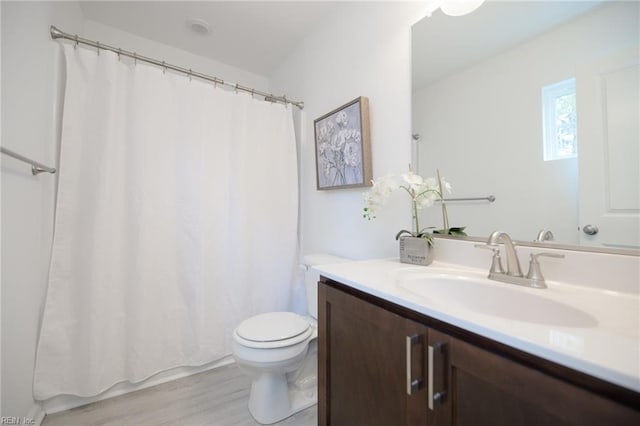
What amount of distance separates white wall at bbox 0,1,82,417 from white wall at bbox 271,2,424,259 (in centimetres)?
147

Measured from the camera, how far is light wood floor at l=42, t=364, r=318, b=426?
1309mm

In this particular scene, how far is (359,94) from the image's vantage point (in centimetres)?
154

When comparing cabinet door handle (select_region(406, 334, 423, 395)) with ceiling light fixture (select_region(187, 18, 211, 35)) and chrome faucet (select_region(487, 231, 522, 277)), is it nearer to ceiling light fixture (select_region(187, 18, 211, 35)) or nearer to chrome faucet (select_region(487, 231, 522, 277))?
chrome faucet (select_region(487, 231, 522, 277))

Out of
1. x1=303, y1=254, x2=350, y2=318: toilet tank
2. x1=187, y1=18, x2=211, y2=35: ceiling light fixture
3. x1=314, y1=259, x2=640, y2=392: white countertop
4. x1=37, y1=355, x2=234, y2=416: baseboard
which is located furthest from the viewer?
x1=187, y1=18, x2=211, y2=35: ceiling light fixture

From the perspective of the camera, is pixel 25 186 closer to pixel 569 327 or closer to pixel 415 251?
pixel 415 251

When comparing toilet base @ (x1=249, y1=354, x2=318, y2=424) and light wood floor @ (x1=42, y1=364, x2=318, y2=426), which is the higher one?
toilet base @ (x1=249, y1=354, x2=318, y2=424)

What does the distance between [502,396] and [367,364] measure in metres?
0.37

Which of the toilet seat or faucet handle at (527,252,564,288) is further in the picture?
the toilet seat

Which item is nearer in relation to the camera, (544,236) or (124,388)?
(544,236)

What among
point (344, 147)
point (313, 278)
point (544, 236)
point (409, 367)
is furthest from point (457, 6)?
point (313, 278)

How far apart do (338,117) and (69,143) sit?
1.49 m

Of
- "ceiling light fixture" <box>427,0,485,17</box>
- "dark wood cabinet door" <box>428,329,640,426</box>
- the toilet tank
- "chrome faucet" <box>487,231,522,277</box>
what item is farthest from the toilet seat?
"ceiling light fixture" <box>427,0,485,17</box>

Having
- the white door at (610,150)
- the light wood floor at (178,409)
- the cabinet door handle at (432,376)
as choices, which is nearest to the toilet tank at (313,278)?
the light wood floor at (178,409)

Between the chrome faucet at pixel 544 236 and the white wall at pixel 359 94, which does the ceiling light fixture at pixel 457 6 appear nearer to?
the white wall at pixel 359 94
